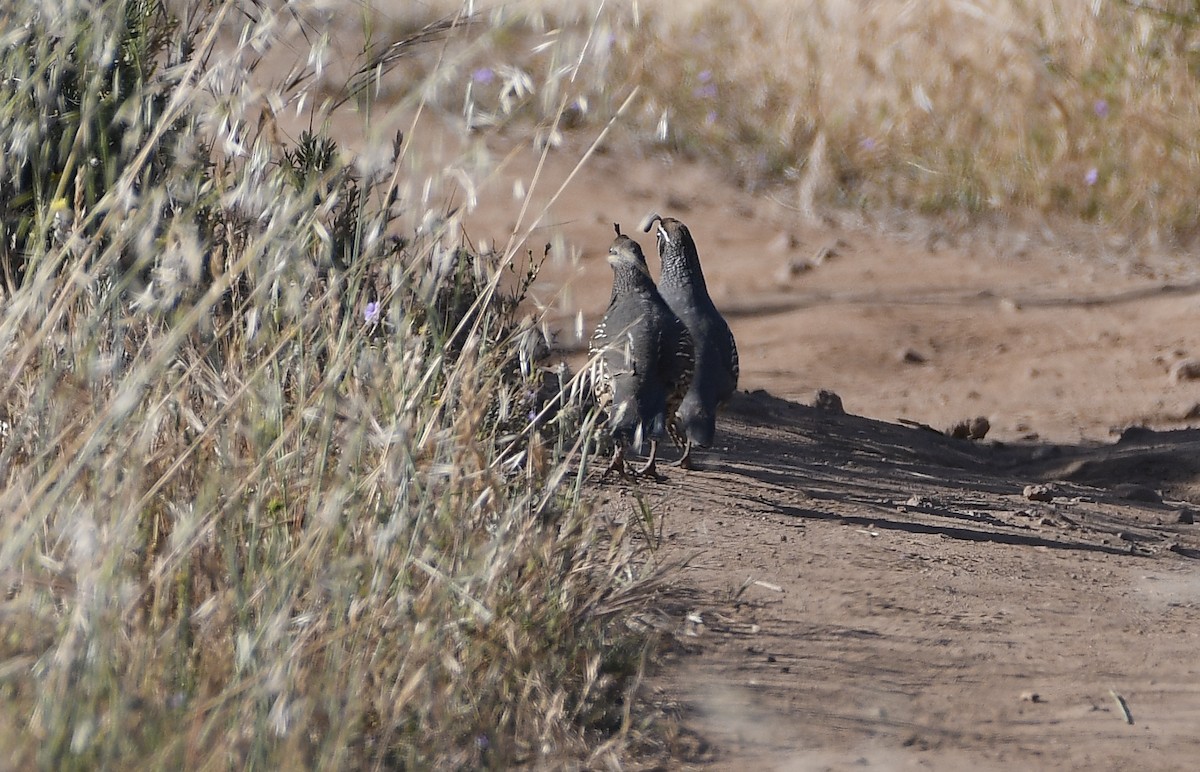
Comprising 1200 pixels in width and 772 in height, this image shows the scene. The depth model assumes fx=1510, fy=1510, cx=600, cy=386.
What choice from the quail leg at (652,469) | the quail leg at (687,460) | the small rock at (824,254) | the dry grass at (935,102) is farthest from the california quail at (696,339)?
the dry grass at (935,102)

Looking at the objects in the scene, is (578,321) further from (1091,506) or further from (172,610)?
(1091,506)

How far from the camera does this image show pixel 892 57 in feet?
36.4

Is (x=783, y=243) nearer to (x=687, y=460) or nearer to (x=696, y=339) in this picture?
(x=696, y=339)

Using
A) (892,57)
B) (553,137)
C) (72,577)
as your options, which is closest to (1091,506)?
(553,137)

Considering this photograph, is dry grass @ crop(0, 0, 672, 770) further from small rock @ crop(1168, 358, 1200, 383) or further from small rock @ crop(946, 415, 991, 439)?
small rock @ crop(1168, 358, 1200, 383)

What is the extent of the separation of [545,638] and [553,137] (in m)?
0.99

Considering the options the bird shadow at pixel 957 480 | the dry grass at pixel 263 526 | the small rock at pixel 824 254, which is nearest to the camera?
the dry grass at pixel 263 526

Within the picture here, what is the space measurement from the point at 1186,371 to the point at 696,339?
3259mm

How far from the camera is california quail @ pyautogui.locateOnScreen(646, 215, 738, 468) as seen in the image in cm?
509

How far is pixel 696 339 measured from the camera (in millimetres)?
5473

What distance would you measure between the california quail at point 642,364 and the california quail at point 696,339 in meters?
0.10

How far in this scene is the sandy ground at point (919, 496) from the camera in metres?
3.18

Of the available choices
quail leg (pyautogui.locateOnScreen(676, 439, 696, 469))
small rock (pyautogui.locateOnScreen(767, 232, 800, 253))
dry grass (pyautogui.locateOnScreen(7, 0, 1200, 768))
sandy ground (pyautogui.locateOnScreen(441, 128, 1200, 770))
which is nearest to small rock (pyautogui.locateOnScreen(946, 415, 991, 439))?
sandy ground (pyautogui.locateOnScreen(441, 128, 1200, 770))

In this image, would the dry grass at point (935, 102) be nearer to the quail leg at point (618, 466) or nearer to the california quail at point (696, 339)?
the california quail at point (696, 339)
